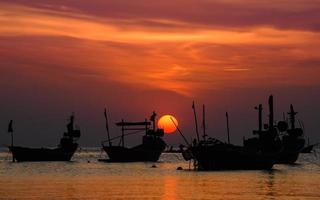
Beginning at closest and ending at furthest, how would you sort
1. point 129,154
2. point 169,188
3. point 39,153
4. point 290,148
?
point 169,188
point 290,148
point 39,153
point 129,154

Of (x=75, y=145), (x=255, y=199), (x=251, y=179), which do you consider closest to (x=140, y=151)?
(x=75, y=145)

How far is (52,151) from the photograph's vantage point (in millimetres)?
160125

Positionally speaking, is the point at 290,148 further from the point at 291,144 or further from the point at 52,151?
the point at 52,151

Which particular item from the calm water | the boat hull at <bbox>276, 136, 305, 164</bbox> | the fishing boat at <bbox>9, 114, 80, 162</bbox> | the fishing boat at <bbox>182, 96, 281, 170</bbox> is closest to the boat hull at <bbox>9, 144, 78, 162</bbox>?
the fishing boat at <bbox>9, 114, 80, 162</bbox>

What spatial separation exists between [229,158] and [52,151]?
201ft

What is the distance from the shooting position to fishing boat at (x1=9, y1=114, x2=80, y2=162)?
159250 millimetres

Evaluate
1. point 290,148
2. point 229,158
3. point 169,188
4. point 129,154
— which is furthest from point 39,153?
point 169,188

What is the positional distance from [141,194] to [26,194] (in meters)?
9.84

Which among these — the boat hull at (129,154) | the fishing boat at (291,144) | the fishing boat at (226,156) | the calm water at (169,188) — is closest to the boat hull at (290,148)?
the fishing boat at (291,144)

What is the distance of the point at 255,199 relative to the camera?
6400cm

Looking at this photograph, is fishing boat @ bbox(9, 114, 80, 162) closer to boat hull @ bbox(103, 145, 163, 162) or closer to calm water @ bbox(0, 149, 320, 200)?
boat hull @ bbox(103, 145, 163, 162)

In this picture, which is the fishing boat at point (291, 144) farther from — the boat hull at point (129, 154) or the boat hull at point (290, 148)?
the boat hull at point (129, 154)

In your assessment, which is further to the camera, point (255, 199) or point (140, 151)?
point (140, 151)

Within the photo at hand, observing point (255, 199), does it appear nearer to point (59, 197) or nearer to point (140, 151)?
point (59, 197)
